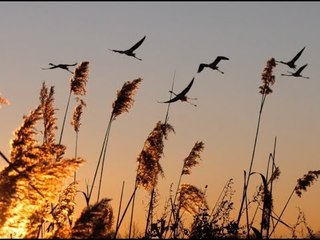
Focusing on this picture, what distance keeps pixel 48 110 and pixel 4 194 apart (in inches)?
140

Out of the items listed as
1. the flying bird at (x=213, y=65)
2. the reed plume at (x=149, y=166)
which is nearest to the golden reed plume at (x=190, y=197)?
the reed plume at (x=149, y=166)

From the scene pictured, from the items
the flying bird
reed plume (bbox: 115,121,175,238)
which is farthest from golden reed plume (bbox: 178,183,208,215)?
the flying bird

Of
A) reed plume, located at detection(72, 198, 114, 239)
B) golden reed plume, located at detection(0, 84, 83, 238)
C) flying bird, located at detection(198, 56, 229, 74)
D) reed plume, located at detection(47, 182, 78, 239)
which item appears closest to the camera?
reed plume, located at detection(72, 198, 114, 239)

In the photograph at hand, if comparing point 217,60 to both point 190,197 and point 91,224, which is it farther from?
point 91,224

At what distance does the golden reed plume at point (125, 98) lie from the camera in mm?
8258

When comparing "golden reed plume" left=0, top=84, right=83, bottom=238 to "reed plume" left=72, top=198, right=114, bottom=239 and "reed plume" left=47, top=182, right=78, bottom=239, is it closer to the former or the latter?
"reed plume" left=72, top=198, right=114, bottom=239

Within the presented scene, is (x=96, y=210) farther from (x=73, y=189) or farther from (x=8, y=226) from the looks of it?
(x=73, y=189)

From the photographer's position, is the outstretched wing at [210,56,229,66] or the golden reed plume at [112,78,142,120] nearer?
the golden reed plume at [112,78,142,120]

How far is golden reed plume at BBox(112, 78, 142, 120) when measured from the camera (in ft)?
27.1

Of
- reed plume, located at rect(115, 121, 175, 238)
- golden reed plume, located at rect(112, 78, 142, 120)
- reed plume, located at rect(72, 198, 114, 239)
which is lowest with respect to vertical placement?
reed plume, located at rect(72, 198, 114, 239)

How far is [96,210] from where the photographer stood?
4.28 meters

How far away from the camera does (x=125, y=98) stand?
27.3 ft

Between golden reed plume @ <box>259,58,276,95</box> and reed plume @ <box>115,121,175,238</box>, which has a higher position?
golden reed plume @ <box>259,58,276,95</box>

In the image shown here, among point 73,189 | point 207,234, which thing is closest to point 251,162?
point 207,234
